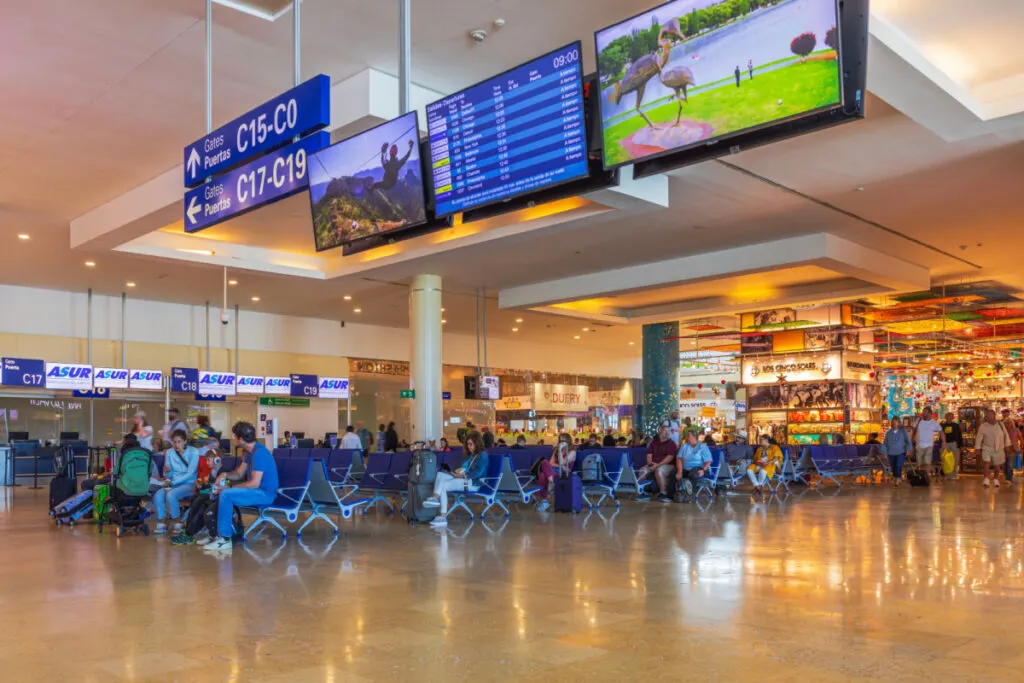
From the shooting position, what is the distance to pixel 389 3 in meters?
7.59

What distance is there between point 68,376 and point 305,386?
20.0ft

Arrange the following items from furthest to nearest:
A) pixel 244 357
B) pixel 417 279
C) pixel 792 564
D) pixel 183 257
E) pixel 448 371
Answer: pixel 448 371, pixel 244 357, pixel 417 279, pixel 183 257, pixel 792 564

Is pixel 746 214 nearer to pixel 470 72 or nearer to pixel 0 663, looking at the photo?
pixel 470 72

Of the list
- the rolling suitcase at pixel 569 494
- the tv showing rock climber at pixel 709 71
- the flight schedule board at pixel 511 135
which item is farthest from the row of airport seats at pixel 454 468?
the tv showing rock climber at pixel 709 71

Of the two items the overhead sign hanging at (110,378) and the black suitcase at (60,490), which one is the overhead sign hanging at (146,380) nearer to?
the overhead sign hanging at (110,378)

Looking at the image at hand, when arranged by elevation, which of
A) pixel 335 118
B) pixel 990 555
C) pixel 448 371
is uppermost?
pixel 335 118

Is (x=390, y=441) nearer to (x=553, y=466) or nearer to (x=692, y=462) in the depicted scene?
(x=553, y=466)

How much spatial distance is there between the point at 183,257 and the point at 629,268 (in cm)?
847

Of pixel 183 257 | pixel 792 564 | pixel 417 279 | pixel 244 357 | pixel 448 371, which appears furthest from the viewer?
pixel 448 371

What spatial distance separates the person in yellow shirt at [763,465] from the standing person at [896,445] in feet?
11.4

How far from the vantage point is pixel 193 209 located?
26.5 ft

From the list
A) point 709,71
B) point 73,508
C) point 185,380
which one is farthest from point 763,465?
Result: point 185,380

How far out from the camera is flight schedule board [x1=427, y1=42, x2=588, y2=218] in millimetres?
6547

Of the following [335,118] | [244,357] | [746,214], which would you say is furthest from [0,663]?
[244,357]
